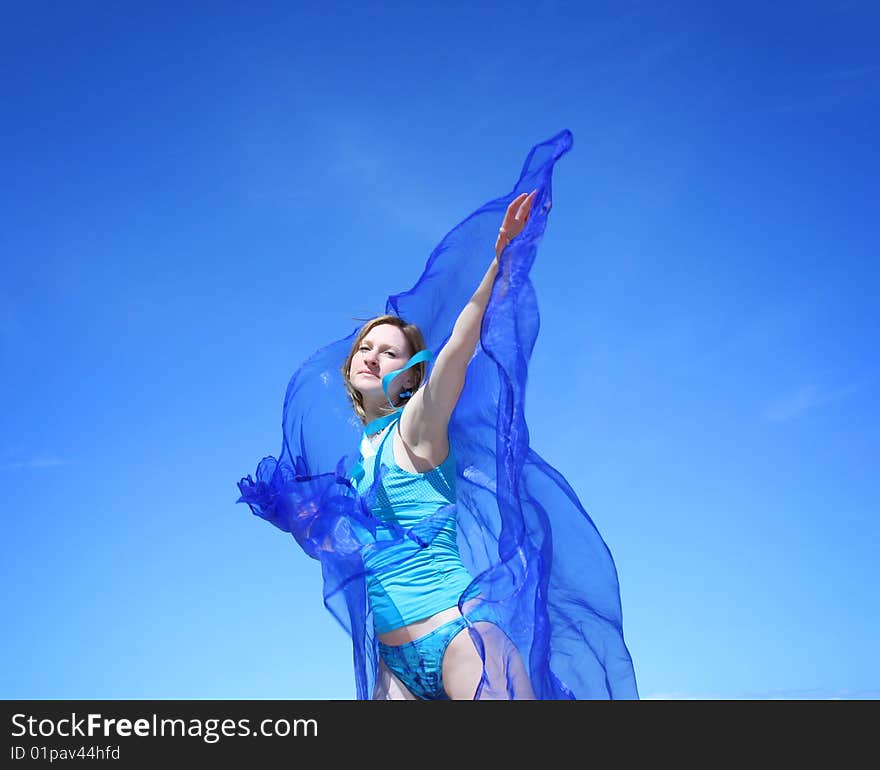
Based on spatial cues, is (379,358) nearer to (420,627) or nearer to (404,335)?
(404,335)

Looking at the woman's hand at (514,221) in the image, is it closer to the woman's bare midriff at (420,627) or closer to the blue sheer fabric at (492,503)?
the blue sheer fabric at (492,503)

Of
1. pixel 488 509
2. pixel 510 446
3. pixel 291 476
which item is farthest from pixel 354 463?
pixel 510 446

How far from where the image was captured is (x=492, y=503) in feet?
10.2

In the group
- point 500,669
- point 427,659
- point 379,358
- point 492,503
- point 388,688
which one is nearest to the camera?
point 500,669

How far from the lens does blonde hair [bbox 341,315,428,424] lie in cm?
346

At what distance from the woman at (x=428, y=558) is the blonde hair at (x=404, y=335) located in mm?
330

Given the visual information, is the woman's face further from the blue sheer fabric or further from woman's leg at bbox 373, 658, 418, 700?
woman's leg at bbox 373, 658, 418, 700

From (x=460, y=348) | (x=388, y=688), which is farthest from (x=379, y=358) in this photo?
(x=388, y=688)

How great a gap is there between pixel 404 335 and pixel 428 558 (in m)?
1.00

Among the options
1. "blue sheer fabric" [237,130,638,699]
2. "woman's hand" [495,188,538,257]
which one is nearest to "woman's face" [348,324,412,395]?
"blue sheer fabric" [237,130,638,699]

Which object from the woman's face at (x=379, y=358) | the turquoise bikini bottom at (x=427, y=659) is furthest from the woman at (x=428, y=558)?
the woman's face at (x=379, y=358)

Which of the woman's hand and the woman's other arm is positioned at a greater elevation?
the woman's hand
